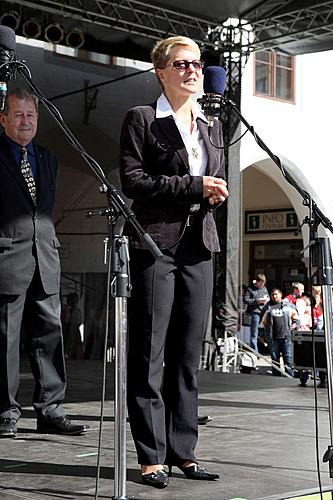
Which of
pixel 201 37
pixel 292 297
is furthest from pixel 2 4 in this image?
pixel 292 297

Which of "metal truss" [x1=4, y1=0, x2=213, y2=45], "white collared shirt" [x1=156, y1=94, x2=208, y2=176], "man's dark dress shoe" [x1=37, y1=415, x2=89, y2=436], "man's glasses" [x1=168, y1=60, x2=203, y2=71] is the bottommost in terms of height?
"man's dark dress shoe" [x1=37, y1=415, x2=89, y2=436]

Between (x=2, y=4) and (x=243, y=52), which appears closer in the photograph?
(x=2, y=4)

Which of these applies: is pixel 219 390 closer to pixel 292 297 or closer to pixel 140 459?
pixel 140 459

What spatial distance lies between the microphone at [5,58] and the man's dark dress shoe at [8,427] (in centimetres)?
216

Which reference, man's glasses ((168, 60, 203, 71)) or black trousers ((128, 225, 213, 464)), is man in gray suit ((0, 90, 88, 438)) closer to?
black trousers ((128, 225, 213, 464))

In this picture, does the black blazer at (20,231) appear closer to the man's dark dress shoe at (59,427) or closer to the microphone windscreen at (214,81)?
the man's dark dress shoe at (59,427)

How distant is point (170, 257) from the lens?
3510 mm

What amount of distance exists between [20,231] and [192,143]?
4.71 ft

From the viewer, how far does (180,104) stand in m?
3.59

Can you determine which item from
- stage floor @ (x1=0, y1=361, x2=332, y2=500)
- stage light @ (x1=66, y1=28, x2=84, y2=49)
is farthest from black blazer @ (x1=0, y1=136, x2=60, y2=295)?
stage light @ (x1=66, y1=28, x2=84, y2=49)

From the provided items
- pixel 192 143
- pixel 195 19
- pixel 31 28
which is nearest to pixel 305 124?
pixel 195 19

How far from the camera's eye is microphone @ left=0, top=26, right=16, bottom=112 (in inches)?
117

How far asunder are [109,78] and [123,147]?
32.4ft

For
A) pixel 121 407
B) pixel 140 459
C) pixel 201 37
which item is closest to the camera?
pixel 121 407
